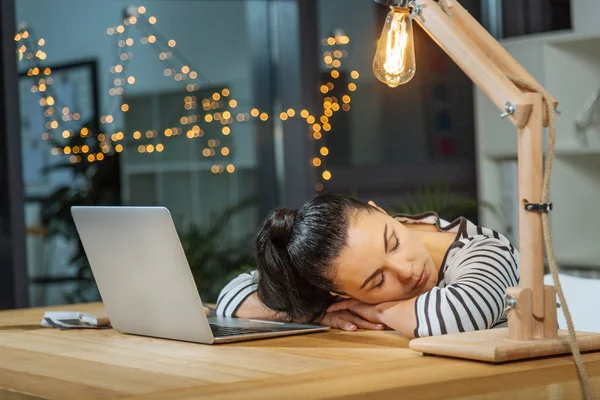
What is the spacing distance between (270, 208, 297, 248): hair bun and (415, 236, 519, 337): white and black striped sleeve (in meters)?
0.27

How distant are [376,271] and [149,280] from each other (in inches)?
14.9

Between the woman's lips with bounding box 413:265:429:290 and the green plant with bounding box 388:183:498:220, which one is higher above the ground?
the woman's lips with bounding box 413:265:429:290

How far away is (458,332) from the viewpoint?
5.14 feet

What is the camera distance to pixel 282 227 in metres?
1.80

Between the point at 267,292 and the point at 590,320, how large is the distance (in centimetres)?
63

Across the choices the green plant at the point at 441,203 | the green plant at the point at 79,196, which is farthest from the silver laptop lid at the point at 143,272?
the green plant at the point at 441,203

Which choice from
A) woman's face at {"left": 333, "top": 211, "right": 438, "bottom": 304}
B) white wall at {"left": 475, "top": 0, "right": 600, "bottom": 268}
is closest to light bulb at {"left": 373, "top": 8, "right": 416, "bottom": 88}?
woman's face at {"left": 333, "top": 211, "right": 438, "bottom": 304}

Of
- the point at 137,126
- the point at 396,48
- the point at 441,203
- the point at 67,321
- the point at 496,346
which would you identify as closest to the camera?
the point at 496,346

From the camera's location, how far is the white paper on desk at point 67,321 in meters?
1.98

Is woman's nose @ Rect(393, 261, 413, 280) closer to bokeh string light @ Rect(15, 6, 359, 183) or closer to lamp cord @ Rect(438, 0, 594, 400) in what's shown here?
lamp cord @ Rect(438, 0, 594, 400)

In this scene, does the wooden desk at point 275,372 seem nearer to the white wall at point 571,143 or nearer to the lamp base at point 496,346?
the lamp base at point 496,346

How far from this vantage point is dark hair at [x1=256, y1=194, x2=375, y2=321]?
5.67ft

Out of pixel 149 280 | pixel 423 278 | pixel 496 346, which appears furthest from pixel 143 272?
pixel 496 346

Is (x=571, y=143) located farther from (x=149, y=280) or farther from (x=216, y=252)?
(x=149, y=280)
